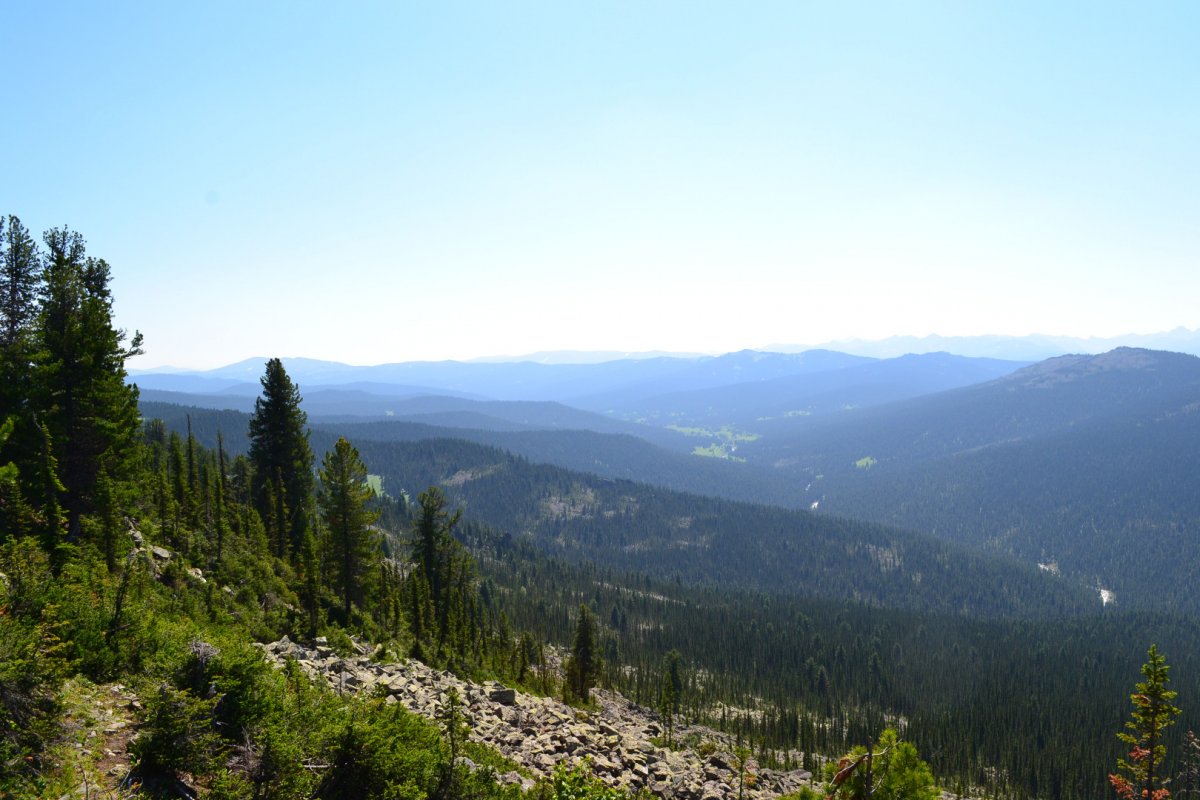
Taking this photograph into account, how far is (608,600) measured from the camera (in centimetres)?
16538

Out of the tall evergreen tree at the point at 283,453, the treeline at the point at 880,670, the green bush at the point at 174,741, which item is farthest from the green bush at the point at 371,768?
the treeline at the point at 880,670

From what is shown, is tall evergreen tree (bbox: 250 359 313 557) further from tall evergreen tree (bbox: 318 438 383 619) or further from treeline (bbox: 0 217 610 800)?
tall evergreen tree (bbox: 318 438 383 619)

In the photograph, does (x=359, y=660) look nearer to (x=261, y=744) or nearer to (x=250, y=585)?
(x=250, y=585)

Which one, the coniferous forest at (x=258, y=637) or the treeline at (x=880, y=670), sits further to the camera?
the treeline at (x=880, y=670)

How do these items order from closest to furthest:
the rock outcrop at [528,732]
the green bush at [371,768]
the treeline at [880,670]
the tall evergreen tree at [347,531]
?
the green bush at [371,768]
the rock outcrop at [528,732]
the tall evergreen tree at [347,531]
the treeline at [880,670]

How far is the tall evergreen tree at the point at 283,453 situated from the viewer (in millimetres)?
48000

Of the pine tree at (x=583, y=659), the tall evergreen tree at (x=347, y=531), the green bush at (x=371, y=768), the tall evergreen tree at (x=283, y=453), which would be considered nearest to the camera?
the green bush at (x=371, y=768)

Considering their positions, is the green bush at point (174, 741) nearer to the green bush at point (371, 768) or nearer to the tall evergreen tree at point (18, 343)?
the green bush at point (371, 768)

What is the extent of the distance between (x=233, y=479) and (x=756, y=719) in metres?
85.8

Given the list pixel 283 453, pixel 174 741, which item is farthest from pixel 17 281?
pixel 174 741

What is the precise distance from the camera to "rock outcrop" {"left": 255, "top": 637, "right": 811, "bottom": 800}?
78.2ft

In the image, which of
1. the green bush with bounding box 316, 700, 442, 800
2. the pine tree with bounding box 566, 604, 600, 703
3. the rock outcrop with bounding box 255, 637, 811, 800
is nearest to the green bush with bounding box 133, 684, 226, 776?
the green bush with bounding box 316, 700, 442, 800

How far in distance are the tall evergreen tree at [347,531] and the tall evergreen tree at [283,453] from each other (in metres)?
8.34

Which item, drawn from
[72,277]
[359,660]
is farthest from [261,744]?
[72,277]
